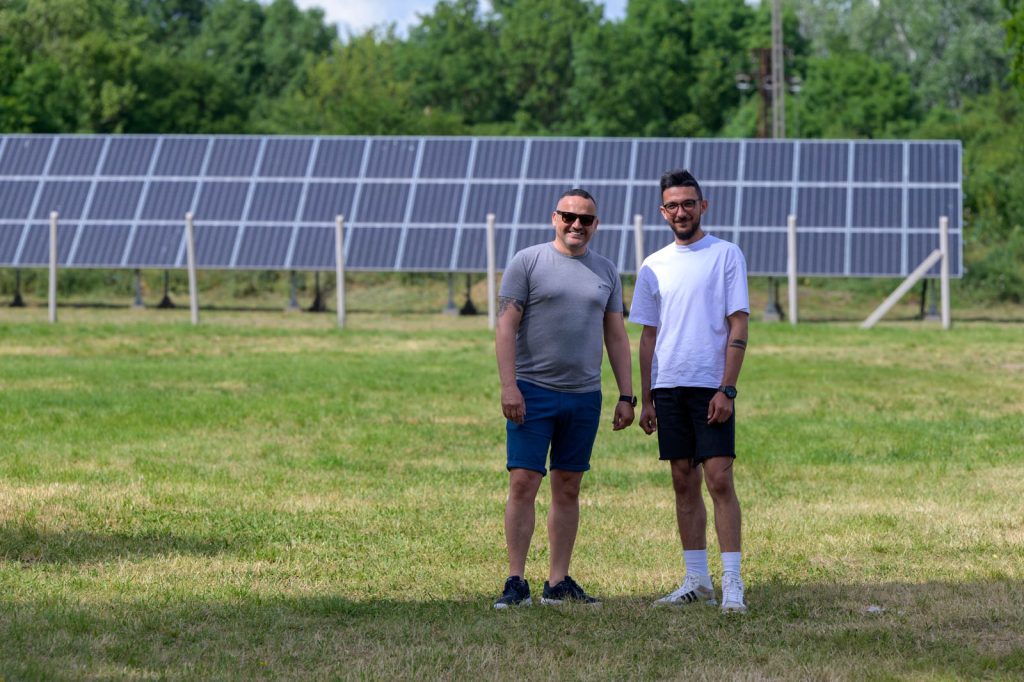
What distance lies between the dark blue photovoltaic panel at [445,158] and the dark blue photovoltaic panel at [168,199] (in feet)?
13.3

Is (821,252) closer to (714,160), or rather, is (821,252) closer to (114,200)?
(714,160)

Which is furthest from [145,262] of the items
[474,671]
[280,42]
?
[280,42]

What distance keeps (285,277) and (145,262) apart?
6.23 metres

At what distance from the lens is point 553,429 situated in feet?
25.7

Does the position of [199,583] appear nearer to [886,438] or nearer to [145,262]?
[886,438]

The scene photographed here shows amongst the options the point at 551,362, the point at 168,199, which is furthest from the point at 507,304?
the point at 168,199

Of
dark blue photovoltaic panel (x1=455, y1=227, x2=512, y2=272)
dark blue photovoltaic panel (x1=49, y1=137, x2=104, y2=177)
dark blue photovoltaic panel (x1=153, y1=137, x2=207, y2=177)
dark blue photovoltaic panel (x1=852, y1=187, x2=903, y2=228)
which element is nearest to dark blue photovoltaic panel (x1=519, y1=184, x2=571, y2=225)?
dark blue photovoltaic panel (x1=455, y1=227, x2=512, y2=272)

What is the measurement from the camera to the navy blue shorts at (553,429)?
305 inches

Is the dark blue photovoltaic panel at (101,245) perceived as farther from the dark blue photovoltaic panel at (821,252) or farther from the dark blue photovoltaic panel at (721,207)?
the dark blue photovoltaic panel at (821,252)

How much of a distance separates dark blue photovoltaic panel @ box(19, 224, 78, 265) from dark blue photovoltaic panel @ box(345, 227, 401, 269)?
470 cm

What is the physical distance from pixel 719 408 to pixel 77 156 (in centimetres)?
2588

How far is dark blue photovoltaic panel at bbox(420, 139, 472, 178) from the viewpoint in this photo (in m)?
30.1

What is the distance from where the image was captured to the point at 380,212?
2923 centimetres

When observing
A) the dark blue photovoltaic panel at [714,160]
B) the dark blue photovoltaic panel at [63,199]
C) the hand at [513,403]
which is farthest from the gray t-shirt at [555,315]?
the dark blue photovoltaic panel at [63,199]
